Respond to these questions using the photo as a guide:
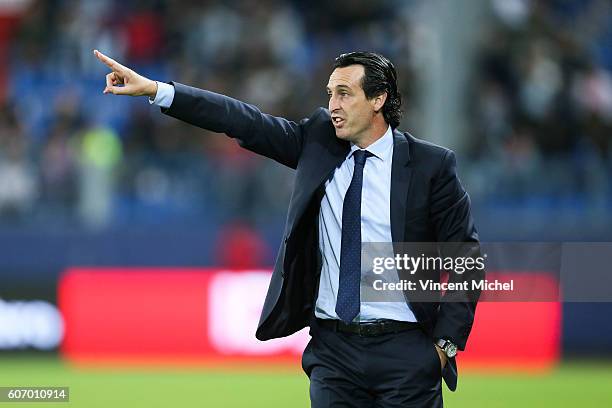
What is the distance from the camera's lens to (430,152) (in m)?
5.54

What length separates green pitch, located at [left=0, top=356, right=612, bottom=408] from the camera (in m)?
10.3

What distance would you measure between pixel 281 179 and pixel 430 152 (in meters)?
6.68

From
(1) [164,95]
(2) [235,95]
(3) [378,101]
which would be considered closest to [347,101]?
(3) [378,101]

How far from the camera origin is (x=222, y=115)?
5340mm

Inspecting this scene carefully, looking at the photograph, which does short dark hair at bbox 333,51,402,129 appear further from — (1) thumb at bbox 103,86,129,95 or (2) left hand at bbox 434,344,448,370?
(2) left hand at bbox 434,344,448,370

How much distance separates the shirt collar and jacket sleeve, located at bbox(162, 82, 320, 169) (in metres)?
0.30

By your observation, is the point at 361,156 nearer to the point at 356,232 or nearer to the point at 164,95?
the point at 356,232

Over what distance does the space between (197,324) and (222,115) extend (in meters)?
7.40

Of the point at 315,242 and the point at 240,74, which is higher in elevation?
the point at 240,74

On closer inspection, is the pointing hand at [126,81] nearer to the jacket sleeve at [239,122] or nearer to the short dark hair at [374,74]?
the jacket sleeve at [239,122]

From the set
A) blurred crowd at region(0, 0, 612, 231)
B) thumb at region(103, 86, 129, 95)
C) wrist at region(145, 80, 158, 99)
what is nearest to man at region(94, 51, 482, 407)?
wrist at region(145, 80, 158, 99)

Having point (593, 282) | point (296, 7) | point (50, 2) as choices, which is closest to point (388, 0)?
point (296, 7)

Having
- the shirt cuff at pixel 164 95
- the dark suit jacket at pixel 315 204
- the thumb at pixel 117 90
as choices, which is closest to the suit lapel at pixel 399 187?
the dark suit jacket at pixel 315 204

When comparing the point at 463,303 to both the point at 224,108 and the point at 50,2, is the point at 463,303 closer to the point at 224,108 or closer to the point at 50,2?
the point at 224,108
